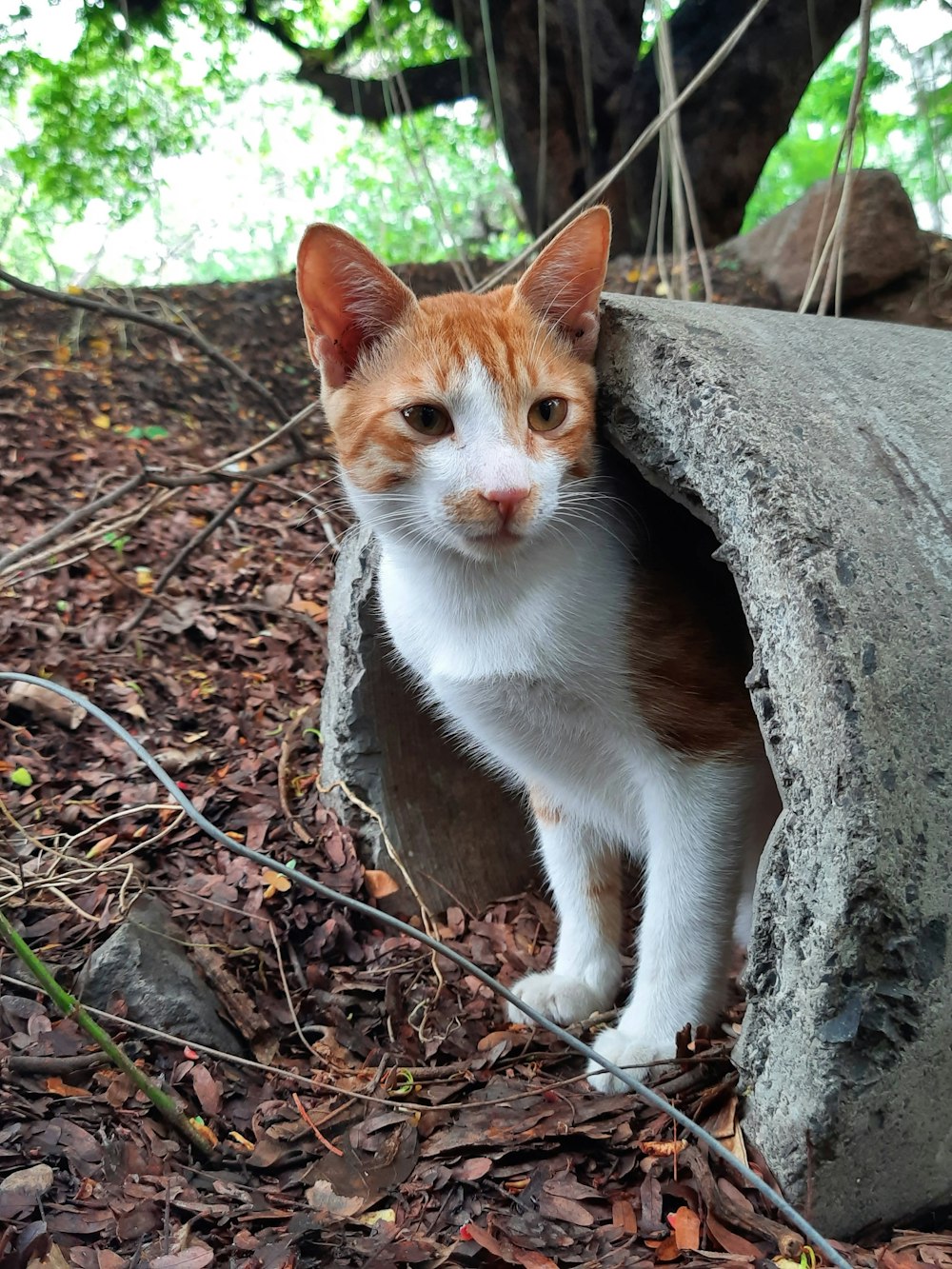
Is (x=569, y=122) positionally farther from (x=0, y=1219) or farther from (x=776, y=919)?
(x=0, y=1219)

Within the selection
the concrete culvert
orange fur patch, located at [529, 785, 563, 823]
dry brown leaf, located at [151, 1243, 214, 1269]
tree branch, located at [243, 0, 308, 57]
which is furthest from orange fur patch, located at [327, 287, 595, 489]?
tree branch, located at [243, 0, 308, 57]

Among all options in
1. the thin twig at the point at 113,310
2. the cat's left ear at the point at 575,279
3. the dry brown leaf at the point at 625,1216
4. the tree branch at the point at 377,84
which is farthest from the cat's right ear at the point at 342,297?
the tree branch at the point at 377,84

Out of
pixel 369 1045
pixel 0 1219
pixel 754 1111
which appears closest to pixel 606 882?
pixel 369 1045

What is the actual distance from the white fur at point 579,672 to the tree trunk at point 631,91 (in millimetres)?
3615

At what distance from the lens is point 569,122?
5551 mm

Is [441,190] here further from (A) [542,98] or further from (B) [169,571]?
(B) [169,571]

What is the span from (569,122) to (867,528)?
5.05 meters

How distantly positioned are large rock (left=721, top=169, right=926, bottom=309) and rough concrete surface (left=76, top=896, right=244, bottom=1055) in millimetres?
4175

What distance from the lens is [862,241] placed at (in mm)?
4605

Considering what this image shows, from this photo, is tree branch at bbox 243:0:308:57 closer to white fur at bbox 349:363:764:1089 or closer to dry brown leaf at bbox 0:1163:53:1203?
white fur at bbox 349:363:764:1089

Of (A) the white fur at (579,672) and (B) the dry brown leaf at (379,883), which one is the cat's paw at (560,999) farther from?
(B) the dry brown leaf at (379,883)

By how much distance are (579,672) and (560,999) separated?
893 millimetres

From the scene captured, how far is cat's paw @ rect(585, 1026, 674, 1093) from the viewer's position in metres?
1.89

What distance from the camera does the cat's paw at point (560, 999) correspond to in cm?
228
